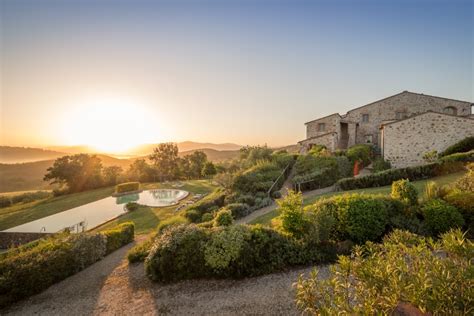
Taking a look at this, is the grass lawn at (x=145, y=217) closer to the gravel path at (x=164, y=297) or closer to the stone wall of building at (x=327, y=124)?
the gravel path at (x=164, y=297)

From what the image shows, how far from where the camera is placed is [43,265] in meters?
7.12

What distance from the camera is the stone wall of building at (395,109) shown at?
26094 millimetres

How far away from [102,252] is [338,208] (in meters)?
9.83

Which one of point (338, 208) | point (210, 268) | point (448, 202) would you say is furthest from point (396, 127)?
point (210, 268)

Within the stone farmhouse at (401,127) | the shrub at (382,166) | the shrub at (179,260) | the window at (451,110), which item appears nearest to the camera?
the shrub at (179,260)

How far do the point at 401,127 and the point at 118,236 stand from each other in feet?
71.7

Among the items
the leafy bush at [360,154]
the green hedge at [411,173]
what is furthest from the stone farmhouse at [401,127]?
the green hedge at [411,173]

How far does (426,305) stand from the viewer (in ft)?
7.67

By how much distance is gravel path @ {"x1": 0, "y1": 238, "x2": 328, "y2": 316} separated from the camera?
488 cm

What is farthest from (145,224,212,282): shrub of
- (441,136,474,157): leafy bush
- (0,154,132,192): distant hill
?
(0,154,132,192): distant hill

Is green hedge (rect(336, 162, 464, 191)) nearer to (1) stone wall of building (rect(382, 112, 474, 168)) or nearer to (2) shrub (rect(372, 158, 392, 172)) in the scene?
(2) shrub (rect(372, 158, 392, 172))

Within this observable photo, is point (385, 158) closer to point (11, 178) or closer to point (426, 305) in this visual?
point (426, 305)

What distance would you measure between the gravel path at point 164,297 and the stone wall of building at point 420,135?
683 inches

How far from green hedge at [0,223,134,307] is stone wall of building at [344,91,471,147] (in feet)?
96.7
